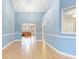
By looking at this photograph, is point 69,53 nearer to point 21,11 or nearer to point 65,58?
point 65,58

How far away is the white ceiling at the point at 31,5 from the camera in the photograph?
11930 mm

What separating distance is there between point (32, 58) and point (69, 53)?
1.59 metres

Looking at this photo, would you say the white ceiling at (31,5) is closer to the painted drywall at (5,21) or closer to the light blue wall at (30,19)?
the light blue wall at (30,19)

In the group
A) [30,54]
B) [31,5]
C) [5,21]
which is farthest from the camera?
[31,5]

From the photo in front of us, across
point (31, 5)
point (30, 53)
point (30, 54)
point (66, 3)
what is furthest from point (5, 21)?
point (31, 5)

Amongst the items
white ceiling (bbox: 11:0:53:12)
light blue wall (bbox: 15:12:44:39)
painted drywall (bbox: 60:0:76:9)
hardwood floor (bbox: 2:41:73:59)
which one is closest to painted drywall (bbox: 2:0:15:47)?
hardwood floor (bbox: 2:41:73:59)

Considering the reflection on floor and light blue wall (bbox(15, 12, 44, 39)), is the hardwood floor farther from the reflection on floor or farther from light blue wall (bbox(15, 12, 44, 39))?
light blue wall (bbox(15, 12, 44, 39))

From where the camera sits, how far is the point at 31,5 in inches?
505

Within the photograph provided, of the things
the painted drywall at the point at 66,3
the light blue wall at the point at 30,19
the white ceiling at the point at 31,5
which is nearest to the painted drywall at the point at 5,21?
the white ceiling at the point at 31,5

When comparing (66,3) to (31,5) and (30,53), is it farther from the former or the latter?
(31,5)

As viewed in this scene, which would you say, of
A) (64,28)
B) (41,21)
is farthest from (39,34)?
(64,28)

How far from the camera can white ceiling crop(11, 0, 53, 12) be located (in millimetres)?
11930

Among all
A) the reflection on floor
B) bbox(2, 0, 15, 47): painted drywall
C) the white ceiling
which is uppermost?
the white ceiling

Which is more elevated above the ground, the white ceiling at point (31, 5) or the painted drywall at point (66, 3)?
the white ceiling at point (31, 5)
